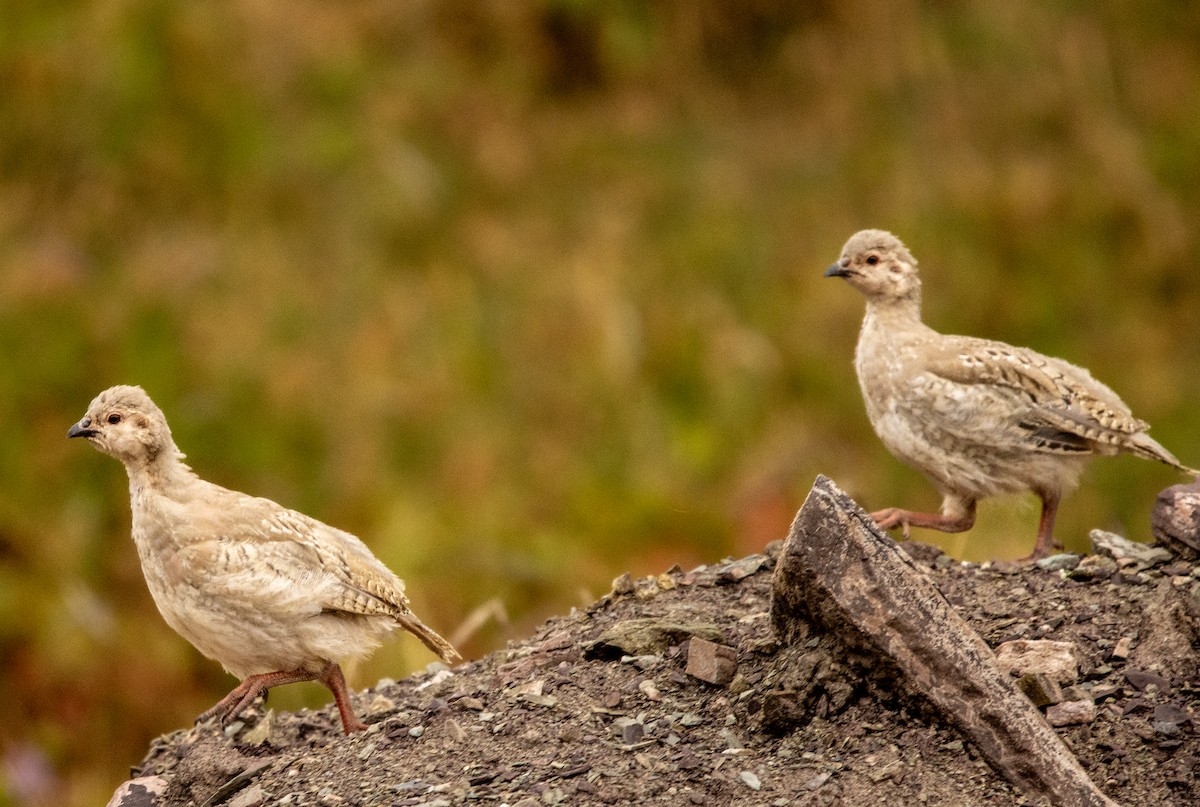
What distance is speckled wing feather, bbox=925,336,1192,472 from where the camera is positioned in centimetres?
709

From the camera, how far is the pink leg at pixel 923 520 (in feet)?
22.6

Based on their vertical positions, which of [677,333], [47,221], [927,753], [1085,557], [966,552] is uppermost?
[47,221]

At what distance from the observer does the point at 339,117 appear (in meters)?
12.9

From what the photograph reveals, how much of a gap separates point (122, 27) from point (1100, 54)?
8162 mm

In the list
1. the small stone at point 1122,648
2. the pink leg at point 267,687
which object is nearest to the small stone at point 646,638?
the pink leg at point 267,687

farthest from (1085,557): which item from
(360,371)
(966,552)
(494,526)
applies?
(360,371)

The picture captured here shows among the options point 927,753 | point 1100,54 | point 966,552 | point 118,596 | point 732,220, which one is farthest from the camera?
point 1100,54

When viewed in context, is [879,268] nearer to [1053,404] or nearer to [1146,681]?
[1053,404]

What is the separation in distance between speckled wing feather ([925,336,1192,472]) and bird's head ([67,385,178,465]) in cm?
324

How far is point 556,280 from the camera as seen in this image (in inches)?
486

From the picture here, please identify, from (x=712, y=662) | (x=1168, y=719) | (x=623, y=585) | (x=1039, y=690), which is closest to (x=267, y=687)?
(x=623, y=585)

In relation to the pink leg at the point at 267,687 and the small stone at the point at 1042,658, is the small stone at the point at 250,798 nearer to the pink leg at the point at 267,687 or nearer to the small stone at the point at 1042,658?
the pink leg at the point at 267,687

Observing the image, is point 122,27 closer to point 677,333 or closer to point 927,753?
point 677,333

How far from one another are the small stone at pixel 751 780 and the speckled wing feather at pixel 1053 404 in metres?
2.75
